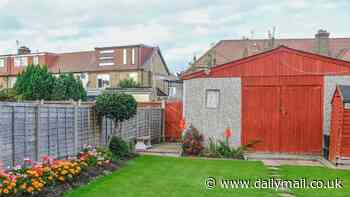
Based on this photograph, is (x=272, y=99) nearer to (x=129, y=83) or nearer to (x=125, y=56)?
(x=129, y=83)

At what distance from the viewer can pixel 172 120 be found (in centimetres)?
1469

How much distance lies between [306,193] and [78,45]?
3752 centimetres

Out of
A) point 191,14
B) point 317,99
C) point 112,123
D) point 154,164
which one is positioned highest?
point 191,14

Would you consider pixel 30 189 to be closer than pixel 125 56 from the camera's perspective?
Yes

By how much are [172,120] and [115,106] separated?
20.4 feet

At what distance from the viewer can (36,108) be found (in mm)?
6598

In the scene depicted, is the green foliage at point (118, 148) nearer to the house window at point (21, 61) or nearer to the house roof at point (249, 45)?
the house roof at point (249, 45)

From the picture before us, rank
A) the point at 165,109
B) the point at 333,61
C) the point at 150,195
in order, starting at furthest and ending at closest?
the point at 165,109
the point at 333,61
the point at 150,195

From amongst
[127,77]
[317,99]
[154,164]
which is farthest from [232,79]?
[127,77]

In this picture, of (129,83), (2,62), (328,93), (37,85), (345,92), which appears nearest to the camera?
(345,92)

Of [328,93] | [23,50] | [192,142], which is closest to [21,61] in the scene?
[23,50]

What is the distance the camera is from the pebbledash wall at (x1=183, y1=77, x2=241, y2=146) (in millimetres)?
10695

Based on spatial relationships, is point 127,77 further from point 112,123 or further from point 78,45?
point 112,123

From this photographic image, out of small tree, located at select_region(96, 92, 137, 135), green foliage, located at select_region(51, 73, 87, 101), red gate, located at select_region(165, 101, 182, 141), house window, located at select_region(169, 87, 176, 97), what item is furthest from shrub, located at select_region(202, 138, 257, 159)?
house window, located at select_region(169, 87, 176, 97)
